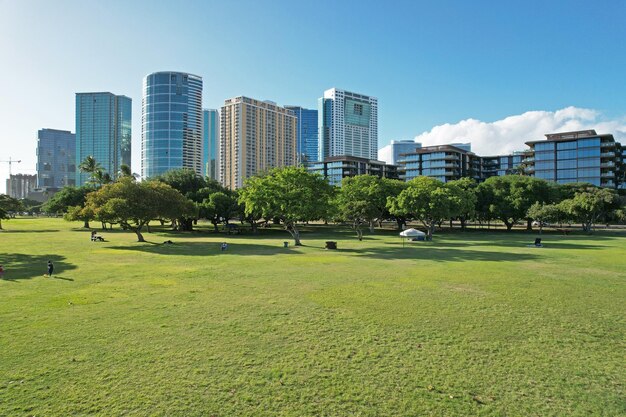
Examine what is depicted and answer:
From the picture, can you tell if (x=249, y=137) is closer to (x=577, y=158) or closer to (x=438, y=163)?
(x=438, y=163)

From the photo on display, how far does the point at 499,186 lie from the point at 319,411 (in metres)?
73.7

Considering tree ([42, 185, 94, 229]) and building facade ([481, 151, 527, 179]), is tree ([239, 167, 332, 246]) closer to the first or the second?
tree ([42, 185, 94, 229])

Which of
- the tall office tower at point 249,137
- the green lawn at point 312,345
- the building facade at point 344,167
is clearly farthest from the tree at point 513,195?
the tall office tower at point 249,137

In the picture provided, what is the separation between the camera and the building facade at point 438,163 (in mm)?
120062

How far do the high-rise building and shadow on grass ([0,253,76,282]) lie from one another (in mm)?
113859

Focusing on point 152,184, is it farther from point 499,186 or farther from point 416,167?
point 416,167

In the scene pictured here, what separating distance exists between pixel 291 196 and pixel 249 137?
141 m

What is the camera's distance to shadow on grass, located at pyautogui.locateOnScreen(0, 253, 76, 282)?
21.4 meters

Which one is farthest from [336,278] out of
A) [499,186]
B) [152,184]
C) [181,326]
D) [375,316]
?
[499,186]

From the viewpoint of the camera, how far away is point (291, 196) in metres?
38.1

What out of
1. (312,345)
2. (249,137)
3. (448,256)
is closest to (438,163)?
(249,137)

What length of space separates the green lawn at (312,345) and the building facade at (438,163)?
104 m

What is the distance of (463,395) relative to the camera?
26.1 feet

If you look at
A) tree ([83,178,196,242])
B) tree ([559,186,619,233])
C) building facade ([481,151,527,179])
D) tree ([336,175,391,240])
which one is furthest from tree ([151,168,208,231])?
building facade ([481,151,527,179])
